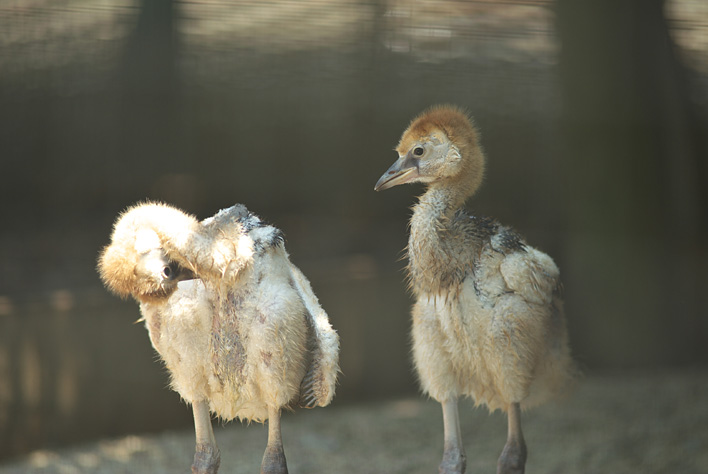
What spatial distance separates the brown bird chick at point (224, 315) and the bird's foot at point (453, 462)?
1.10ft

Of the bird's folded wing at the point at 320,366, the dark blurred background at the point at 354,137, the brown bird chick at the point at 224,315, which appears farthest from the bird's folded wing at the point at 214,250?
the dark blurred background at the point at 354,137

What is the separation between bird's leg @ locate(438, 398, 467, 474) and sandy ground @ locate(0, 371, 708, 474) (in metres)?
0.77

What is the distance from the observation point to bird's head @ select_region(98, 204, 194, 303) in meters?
1.61

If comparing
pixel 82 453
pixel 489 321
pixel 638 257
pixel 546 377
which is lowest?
pixel 82 453

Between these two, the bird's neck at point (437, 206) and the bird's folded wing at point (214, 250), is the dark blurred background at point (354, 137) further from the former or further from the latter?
the bird's folded wing at point (214, 250)

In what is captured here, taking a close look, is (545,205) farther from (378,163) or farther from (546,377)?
(546,377)

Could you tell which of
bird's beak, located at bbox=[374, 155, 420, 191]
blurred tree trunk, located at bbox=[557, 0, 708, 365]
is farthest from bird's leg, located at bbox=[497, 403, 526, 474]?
blurred tree trunk, located at bbox=[557, 0, 708, 365]

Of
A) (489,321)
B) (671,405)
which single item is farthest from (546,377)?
(671,405)

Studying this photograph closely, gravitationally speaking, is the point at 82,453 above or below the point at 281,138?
below

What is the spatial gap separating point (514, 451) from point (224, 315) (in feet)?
2.46

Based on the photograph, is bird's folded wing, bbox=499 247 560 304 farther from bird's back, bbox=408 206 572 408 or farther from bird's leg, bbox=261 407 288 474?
bird's leg, bbox=261 407 288 474

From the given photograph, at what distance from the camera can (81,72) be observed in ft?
9.71

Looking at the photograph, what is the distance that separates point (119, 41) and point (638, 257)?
214 cm

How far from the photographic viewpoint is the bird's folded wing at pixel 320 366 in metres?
1.68
